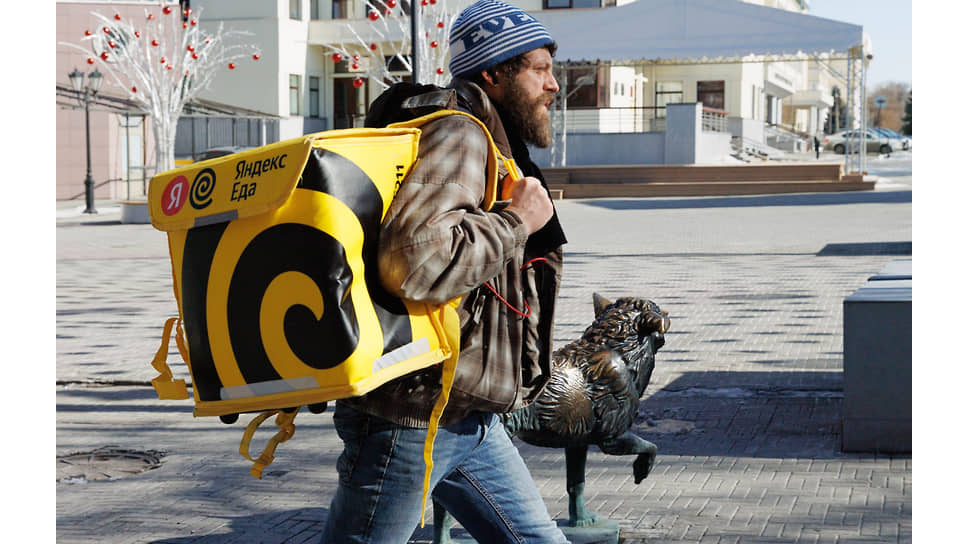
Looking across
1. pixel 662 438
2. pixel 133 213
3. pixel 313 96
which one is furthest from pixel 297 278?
pixel 313 96

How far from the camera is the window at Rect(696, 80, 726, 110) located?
59281mm

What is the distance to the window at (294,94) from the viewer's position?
5100cm

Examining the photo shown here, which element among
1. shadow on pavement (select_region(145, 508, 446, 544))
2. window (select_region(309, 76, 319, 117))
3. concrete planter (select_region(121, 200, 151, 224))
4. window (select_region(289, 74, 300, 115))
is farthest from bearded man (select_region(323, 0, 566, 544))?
window (select_region(309, 76, 319, 117))

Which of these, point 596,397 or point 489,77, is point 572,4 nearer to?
point 596,397

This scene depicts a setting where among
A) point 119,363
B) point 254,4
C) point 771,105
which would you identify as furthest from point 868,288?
Result: point 771,105

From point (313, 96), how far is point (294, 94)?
191 cm

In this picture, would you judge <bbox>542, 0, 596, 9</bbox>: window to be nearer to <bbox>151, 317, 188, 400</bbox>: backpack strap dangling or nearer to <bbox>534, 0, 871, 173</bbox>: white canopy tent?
<bbox>534, 0, 871, 173</bbox>: white canopy tent

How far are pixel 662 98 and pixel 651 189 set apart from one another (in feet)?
79.2

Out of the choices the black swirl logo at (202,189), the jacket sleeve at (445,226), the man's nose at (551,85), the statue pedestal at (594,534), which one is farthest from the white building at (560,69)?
the black swirl logo at (202,189)

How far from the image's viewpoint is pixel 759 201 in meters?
30.9

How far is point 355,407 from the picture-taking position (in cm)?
256

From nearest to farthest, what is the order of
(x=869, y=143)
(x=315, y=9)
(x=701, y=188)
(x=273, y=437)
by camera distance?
(x=273, y=437) → (x=701, y=188) → (x=315, y=9) → (x=869, y=143)

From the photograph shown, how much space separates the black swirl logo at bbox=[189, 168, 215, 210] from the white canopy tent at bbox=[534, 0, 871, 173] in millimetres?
28787

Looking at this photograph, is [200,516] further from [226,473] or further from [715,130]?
[715,130]
